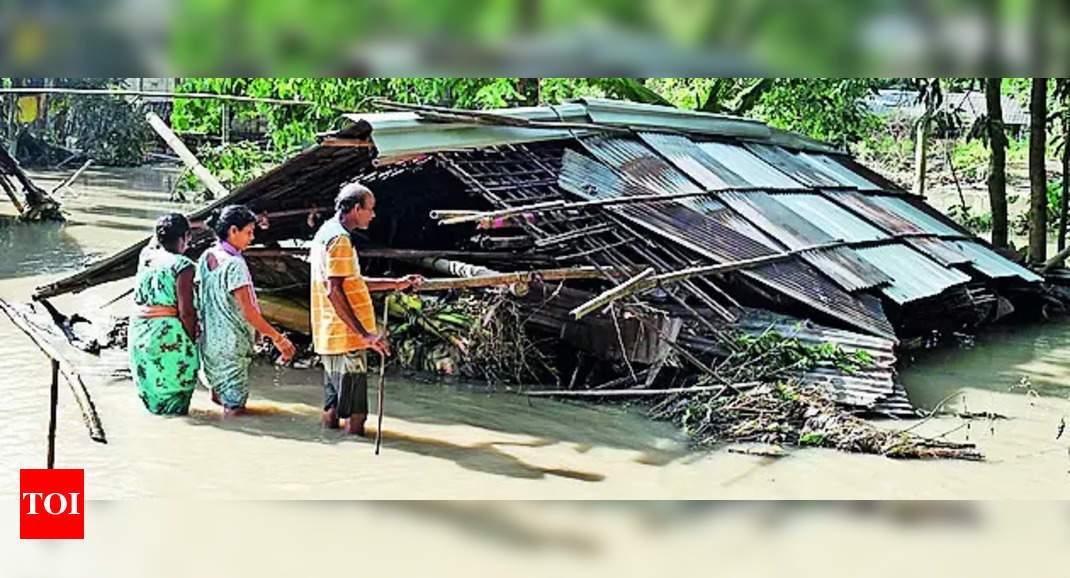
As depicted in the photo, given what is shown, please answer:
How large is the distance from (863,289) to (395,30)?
779 centimetres

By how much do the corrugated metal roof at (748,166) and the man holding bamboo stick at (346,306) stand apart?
4.55m

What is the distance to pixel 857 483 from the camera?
6.03m

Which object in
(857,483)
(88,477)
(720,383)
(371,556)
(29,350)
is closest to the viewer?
(371,556)

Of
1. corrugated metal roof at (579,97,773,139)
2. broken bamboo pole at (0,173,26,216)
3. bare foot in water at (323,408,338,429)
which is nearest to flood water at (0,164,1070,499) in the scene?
bare foot in water at (323,408,338,429)

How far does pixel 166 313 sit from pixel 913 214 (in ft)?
26.4

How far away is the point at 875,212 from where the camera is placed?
10.7 meters

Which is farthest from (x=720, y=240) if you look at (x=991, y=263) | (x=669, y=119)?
(x=991, y=263)

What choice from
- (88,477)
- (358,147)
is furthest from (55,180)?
(88,477)

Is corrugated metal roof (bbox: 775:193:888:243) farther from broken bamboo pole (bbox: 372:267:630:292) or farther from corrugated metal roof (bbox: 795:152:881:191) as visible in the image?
broken bamboo pole (bbox: 372:267:630:292)

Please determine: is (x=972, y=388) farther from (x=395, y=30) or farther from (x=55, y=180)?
(x=55, y=180)

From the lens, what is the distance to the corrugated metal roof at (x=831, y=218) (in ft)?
31.0

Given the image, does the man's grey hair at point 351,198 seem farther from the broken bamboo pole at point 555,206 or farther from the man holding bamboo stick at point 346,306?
the broken bamboo pole at point 555,206

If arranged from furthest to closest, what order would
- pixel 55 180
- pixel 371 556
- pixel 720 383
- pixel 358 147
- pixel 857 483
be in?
pixel 55 180, pixel 358 147, pixel 720 383, pixel 857 483, pixel 371 556

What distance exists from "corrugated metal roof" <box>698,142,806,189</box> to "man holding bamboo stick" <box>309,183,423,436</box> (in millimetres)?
4555
